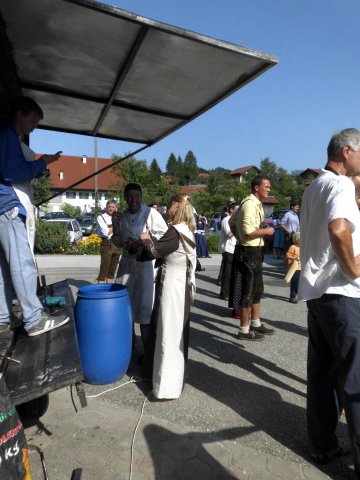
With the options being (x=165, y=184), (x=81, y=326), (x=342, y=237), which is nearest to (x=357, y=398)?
(x=342, y=237)

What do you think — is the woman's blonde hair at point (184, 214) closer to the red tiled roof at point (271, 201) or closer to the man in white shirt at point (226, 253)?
the man in white shirt at point (226, 253)

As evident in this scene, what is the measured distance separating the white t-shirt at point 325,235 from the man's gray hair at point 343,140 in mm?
146

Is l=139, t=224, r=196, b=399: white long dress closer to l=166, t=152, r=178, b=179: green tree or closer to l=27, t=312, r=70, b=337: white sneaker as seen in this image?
l=27, t=312, r=70, b=337: white sneaker

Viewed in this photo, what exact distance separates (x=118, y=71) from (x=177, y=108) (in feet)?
3.33

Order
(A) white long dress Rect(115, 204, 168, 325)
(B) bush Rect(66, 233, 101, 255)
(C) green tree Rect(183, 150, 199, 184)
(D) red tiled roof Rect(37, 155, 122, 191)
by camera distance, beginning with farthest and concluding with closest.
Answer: (C) green tree Rect(183, 150, 199, 184)
(D) red tiled roof Rect(37, 155, 122, 191)
(B) bush Rect(66, 233, 101, 255)
(A) white long dress Rect(115, 204, 168, 325)

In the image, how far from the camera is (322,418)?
2.57m

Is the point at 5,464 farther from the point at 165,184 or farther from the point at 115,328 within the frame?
the point at 165,184

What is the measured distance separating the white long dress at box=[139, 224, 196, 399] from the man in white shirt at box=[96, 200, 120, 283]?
200 inches

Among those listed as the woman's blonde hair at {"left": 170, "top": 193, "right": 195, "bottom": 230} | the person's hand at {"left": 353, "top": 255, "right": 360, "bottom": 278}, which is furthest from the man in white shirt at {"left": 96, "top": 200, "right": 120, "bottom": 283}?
the person's hand at {"left": 353, "top": 255, "right": 360, "bottom": 278}

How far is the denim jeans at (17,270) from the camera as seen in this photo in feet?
8.37

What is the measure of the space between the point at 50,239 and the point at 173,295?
11993 millimetres

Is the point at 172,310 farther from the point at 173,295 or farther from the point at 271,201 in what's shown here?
the point at 271,201

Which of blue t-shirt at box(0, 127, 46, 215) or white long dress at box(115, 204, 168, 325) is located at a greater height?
blue t-shirt at box(0, 127, 46, 215)

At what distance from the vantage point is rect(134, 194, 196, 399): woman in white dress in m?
3.32
